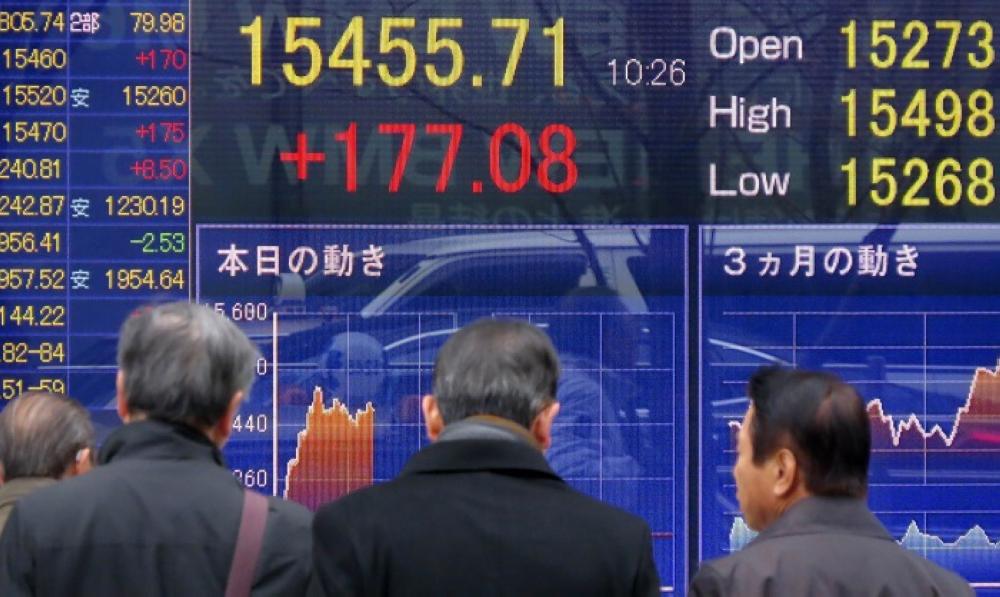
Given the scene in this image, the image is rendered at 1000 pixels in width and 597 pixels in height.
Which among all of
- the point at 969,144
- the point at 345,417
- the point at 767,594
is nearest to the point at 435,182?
the point at 345,417

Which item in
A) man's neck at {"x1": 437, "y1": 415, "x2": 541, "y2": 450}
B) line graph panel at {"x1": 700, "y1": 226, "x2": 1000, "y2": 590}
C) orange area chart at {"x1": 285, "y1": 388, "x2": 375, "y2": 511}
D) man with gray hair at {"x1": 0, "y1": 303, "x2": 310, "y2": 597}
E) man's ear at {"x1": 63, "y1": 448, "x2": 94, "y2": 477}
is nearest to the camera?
man with gray hair at {"x1": 0, "y1": 303, "x2": 310, "y2": 597}

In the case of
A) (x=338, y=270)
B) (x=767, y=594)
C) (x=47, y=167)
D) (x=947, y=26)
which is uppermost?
(x=947, y=26)

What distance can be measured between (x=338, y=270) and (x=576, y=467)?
878 millimetres

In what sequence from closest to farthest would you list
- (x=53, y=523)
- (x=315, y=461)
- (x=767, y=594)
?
(x=53, y=523)
(x=767, y=594)
(x=315, y=461)

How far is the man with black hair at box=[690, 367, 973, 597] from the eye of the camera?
2.80 meters

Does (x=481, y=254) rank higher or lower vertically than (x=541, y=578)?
higher

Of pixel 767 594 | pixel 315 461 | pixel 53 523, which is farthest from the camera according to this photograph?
pixel 315 461

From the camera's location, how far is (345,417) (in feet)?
15.8

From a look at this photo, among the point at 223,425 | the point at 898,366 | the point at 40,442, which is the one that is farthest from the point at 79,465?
the point at 898,366

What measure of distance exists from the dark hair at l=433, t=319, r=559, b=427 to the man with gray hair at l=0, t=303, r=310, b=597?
309mm

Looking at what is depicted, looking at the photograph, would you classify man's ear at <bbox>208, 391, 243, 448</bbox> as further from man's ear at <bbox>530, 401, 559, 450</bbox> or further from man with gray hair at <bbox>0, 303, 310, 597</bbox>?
man's ear at <bbox>530, 401, 559, 450</bbox>

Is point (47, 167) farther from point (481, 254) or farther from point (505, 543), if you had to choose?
point (505, 543)

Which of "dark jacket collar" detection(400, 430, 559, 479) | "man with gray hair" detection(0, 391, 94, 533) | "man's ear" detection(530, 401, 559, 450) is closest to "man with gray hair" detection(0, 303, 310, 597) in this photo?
"dark jacket collar" detection(400, 430, 559, 479)

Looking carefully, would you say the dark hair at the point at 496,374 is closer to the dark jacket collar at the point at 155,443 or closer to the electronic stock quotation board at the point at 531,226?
the dark jacket collar at the point at 155,443
